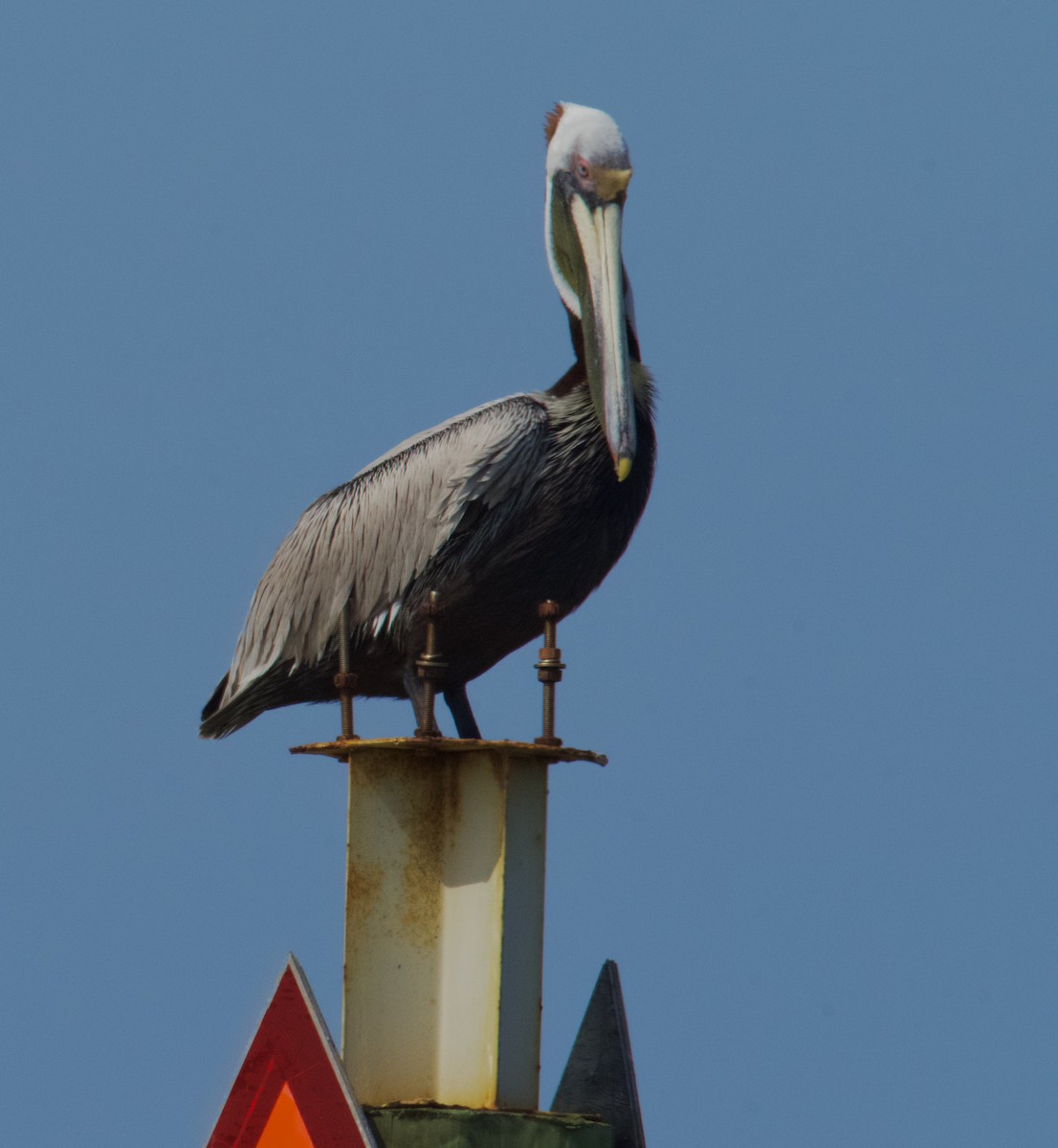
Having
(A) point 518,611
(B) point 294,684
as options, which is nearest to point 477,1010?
(A) point 518,611

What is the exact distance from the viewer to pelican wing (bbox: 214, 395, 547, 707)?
9414 millimetres

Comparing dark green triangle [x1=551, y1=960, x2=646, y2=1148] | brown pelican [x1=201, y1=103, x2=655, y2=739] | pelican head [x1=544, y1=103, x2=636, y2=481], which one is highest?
pelican head [x1=544, y1=103, x2=636, y2=481]

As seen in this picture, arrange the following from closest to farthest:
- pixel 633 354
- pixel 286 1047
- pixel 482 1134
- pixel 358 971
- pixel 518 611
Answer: pixel 286 1047, pixel 482 1134, pixel 358 971, pixel 518 611, pixel 633 354

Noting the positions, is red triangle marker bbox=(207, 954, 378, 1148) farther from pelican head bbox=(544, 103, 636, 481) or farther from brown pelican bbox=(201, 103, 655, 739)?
pelican head bbox=(544, 103, 636, 481)

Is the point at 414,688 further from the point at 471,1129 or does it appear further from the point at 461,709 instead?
the point at 471,1129

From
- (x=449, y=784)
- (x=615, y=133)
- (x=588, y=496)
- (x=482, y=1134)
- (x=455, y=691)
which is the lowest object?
(x=482, y=1134)

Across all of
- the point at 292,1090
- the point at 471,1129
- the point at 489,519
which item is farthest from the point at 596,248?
the point at 292,1090

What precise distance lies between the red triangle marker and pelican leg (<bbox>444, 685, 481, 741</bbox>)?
11.7 ft

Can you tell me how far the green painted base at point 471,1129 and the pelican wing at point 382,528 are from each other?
275cm

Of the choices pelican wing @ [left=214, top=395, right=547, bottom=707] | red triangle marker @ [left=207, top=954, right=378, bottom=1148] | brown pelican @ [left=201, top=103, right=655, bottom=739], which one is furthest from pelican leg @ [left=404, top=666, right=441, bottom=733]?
red triangle marker @ [left=207, top=954, right=378, bottom=1148]

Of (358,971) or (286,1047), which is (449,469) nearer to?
(358,971)

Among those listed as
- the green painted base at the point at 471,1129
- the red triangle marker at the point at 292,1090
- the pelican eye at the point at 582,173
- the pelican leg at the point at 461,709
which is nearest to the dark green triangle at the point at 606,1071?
the green painted base at the point at 471,1129

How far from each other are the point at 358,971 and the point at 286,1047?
1.42m

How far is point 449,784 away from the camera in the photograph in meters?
7.84
